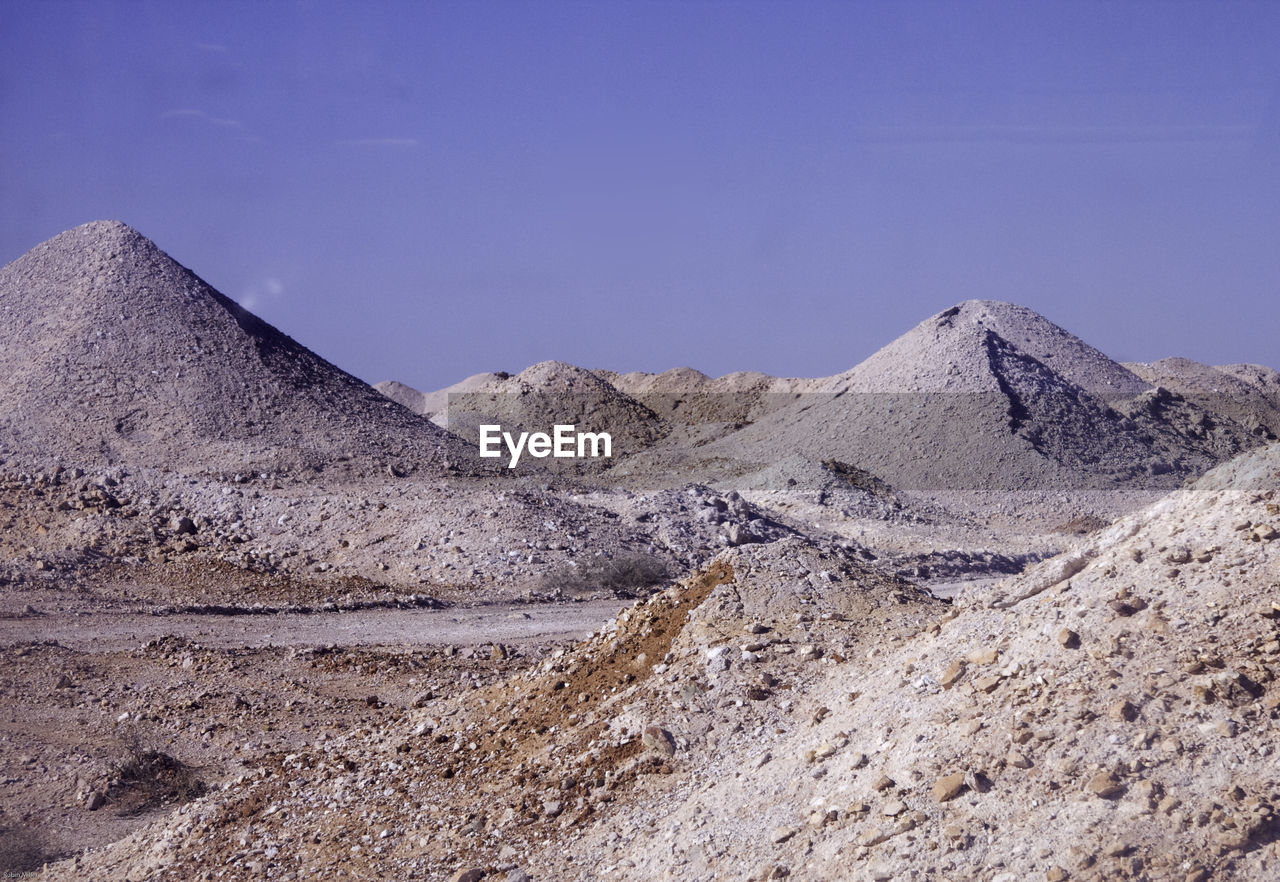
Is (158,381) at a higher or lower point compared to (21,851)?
higher

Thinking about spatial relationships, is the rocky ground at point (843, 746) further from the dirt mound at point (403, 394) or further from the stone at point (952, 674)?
the dirt mound at point (403, 394)

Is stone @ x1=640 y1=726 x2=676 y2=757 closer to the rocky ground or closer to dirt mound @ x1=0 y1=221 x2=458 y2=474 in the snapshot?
the rocky ground

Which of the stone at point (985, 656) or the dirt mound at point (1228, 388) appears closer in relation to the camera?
the stone at point (985, 656)

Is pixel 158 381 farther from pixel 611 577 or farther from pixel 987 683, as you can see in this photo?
pixel 987 683

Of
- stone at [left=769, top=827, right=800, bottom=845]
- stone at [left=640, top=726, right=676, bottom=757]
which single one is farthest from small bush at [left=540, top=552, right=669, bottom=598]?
stone at [left=769, top=827, right=800, bottom=845]

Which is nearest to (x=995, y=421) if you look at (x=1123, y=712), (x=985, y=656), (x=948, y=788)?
(x=985, y=656)

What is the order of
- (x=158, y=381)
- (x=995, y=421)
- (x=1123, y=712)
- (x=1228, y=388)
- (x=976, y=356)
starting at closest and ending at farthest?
(x=1123, y=712) → (x=158, y=381) → (x=995, y=421) → (x=976, y=356) → (x=1228, y=388)

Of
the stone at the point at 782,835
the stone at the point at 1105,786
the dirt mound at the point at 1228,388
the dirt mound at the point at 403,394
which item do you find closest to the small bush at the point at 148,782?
the stone at the point at 782,835
